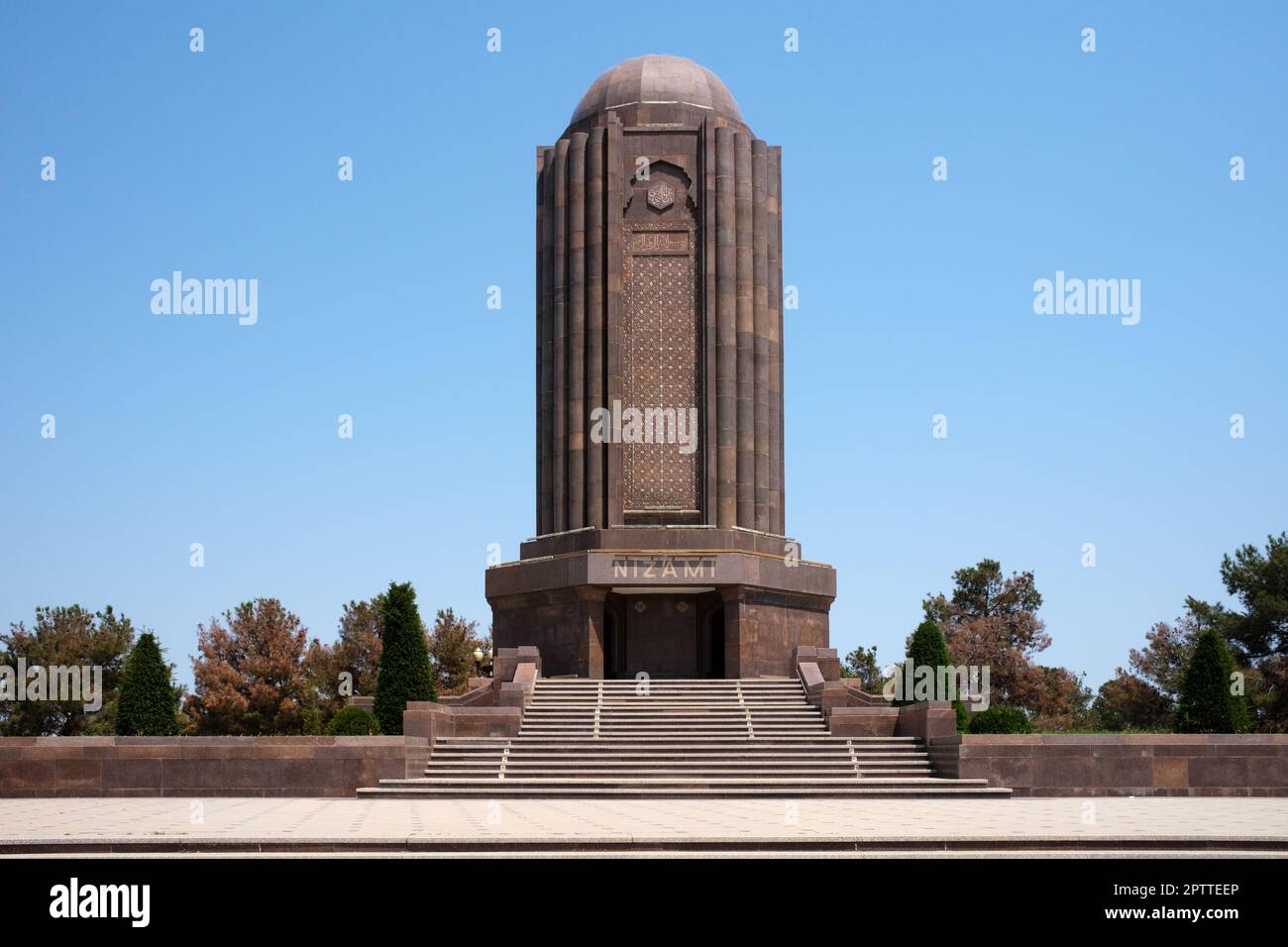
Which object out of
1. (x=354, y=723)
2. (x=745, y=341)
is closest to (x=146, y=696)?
(x=354, y=723)

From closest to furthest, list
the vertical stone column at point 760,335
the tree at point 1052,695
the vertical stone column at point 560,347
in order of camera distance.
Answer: the vertical stone column at point 560,347 → the vertical stone column at point 760,335 → the tree at point 1052,695

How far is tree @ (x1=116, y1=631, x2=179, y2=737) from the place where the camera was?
3048 centimetres

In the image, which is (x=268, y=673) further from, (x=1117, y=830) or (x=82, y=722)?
(x=1117, y=830)

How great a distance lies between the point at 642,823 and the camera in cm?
1784

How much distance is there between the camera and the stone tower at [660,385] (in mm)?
38156

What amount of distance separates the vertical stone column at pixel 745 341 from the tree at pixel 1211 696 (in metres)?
12.5

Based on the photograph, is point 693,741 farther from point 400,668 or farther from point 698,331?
point 698,331

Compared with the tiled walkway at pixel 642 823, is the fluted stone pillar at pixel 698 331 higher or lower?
higher

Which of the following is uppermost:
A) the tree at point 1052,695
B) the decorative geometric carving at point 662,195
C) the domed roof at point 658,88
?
the domed roof at point 658,88

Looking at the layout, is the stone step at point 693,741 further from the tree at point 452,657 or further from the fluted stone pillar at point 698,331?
the tree at point 452,657

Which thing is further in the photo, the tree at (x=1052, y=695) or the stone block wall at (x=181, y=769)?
the tree at (x=1052, y=695)

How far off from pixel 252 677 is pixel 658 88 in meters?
28.9

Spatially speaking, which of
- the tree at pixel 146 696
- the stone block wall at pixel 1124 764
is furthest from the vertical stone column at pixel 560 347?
the stone block wall at pixel 1124 764

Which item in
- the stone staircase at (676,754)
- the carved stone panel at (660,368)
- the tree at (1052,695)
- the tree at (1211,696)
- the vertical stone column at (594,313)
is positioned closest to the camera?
the stone staircase at (676,754)
